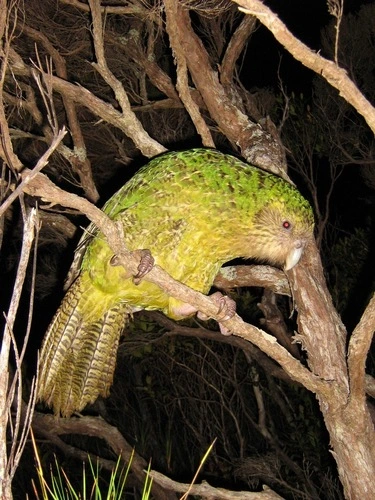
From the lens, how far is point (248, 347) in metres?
5.74

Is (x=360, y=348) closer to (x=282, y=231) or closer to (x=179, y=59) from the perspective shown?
(x=282, y=231)

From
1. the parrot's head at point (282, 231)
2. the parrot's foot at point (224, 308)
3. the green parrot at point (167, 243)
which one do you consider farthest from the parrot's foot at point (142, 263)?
the parrot's head at point (282, 231)

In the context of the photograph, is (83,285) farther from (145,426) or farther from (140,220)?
(145,426)

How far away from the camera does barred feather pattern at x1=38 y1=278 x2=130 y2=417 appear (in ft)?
11.4

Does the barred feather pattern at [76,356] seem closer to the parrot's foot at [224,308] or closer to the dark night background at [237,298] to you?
the parrot's foot at [224,308]

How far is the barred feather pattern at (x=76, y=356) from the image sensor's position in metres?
3.48

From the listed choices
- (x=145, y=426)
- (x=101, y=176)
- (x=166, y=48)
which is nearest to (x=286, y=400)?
(x=145, y=426)

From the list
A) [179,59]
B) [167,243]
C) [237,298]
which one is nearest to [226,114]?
[179,59]

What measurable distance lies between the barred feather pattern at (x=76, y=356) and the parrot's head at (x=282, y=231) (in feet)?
3.13

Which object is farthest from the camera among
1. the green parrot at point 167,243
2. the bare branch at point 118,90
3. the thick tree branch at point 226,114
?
the thick tree branch at point 226,114

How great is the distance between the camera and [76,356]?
3631mm

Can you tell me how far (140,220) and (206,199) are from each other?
1.21 feet

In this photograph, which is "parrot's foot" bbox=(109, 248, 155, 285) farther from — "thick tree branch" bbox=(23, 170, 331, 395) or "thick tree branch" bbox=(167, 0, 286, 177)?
"thick tree branch" bbox=(167, 0, 286, 177)

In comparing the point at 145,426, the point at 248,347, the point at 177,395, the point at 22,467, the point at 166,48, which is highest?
the point at 166,48
